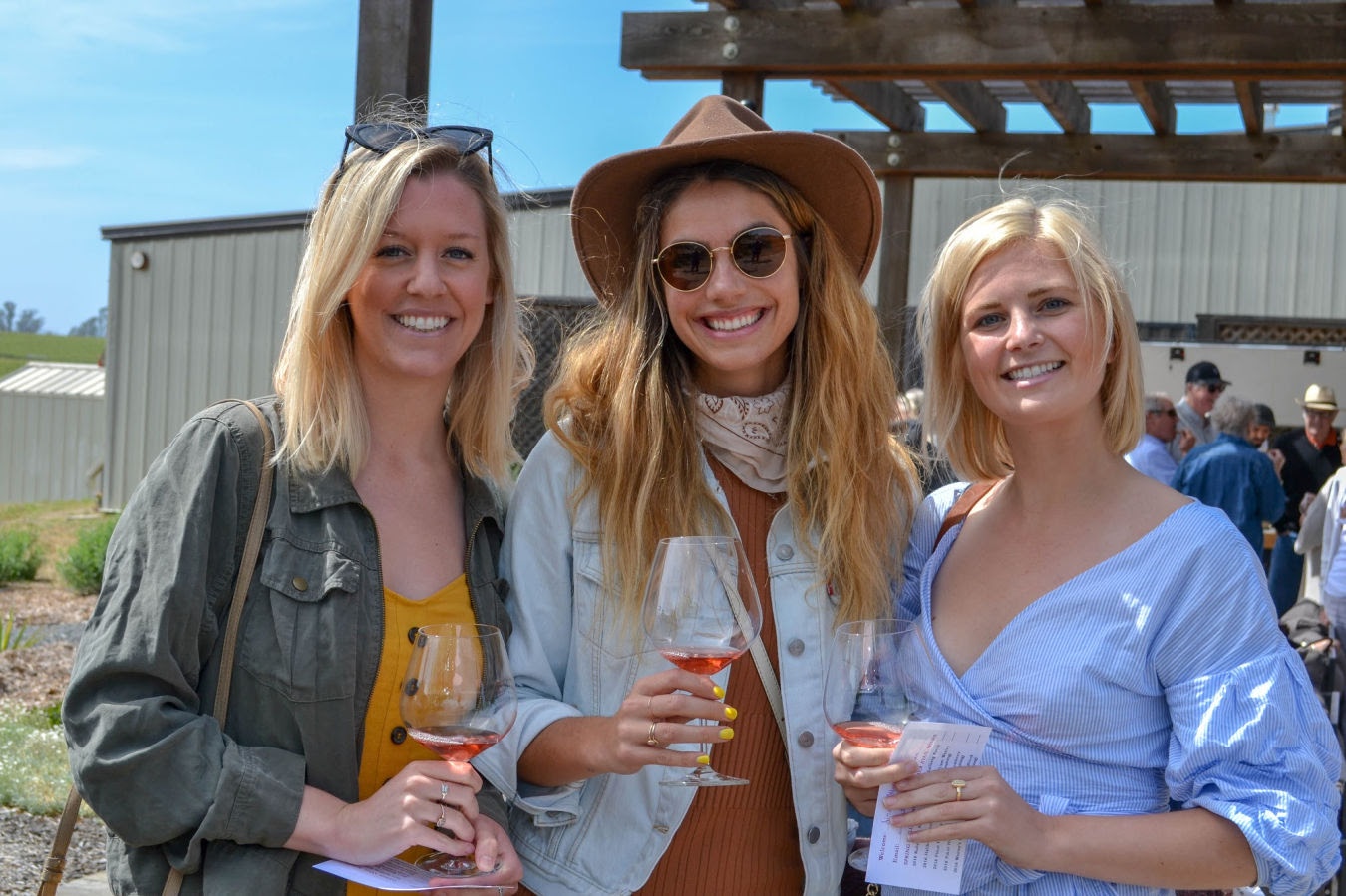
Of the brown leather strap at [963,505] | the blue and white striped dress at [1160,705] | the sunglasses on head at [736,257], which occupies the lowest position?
the blue and white striped dress at [1160,705]

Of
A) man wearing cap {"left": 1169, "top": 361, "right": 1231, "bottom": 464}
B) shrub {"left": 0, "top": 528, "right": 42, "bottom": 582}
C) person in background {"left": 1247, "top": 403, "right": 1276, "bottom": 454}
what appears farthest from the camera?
shrub {"left": 0, "top": 528, "right": 42, "bottom": 582}

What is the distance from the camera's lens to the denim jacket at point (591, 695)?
7.41ft

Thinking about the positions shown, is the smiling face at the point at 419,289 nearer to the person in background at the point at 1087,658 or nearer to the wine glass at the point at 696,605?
the wine glass at the point at 696,605

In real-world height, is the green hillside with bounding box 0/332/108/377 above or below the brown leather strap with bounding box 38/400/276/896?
above

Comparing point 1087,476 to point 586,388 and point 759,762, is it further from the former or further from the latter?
point 586,388

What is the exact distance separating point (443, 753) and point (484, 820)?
0.16m

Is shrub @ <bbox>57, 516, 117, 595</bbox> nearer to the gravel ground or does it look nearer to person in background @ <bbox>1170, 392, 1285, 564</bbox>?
the gravel ground

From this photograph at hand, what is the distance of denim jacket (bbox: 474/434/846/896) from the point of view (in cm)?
226

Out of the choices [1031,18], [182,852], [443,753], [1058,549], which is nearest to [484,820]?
[443,753]

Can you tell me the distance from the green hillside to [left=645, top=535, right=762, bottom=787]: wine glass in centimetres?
5631

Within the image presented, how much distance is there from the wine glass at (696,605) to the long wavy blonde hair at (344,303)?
0.69 metres

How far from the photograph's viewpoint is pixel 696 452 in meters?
2.49

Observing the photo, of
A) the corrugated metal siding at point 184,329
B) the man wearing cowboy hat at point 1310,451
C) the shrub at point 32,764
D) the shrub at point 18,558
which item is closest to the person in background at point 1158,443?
the man wearing cowboy hat at point 1310,451

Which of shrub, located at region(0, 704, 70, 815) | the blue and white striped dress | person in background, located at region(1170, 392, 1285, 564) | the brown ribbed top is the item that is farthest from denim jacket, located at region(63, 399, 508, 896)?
person in background, located at region(1170, 392, 1285, 564)
